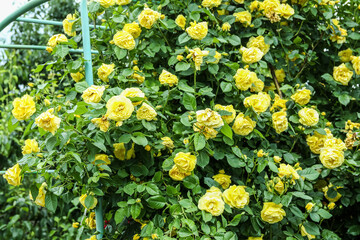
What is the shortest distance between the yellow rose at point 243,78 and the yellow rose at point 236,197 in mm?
398

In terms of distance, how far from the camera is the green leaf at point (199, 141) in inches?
50.8

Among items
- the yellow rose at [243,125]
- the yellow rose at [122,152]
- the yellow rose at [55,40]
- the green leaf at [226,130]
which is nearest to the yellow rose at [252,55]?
the yellow rose at [243,125]

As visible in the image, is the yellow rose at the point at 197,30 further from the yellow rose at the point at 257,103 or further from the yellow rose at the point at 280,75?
the yellow rose at the point at 280,75

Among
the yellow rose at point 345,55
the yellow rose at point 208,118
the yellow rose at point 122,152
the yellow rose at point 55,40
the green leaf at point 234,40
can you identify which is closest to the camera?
the yellow rose at point 208,118

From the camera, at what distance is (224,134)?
140 centimetres

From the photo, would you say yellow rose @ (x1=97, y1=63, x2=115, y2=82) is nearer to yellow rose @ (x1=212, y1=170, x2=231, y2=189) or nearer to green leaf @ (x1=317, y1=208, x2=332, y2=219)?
yellow rose @ (x1=212, y1=170, x2=231, y2=189)

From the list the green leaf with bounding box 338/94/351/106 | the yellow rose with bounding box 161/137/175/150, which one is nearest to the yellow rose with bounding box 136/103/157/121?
the yellow rose with bounding box 161/137/175/150

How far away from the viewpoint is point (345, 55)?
1.93m

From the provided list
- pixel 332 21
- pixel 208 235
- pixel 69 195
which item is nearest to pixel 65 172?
pixel 69 195

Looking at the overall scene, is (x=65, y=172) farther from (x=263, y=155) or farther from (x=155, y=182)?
(x=263, y=155)

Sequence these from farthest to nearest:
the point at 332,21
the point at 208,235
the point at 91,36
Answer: the point at 332,21 < the point at 91,36 < the point at 208,235

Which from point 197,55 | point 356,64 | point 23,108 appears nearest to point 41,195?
point 23,108

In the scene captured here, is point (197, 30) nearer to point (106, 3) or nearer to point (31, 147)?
point (106, 3)

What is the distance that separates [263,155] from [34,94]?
0.86 meters
